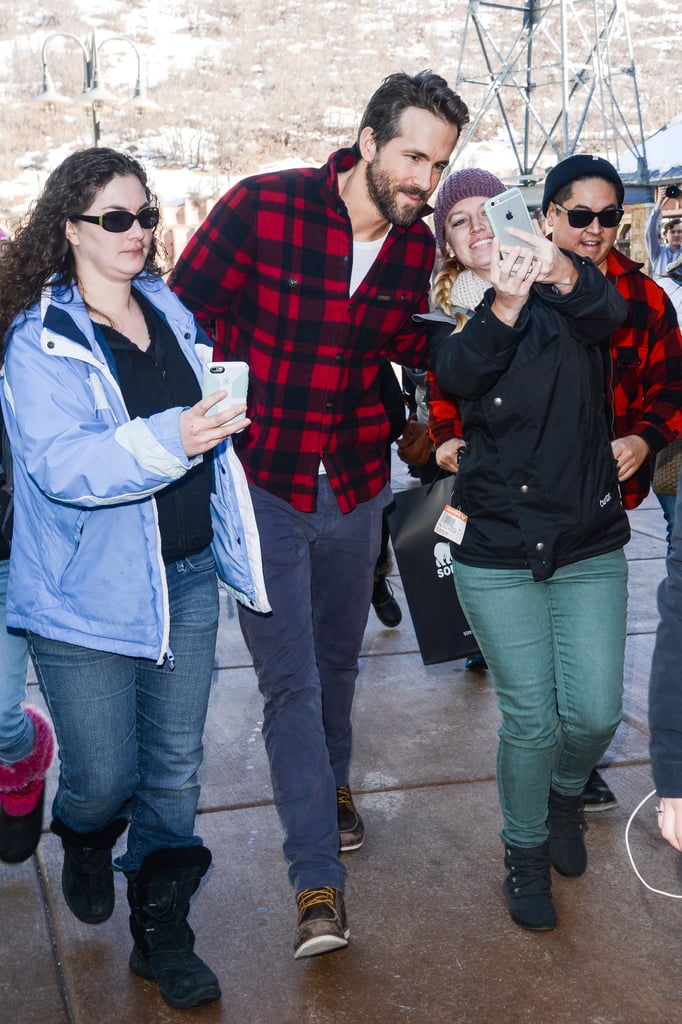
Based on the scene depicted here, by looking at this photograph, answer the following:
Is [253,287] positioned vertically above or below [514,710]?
above

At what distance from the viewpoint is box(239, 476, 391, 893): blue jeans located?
318cm

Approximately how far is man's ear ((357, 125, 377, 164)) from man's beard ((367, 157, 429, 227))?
21 mm

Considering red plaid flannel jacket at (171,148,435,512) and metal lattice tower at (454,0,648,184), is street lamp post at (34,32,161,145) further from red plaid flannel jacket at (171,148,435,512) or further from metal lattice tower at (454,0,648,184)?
red plaid flannel jacket at (171,148,435,512)

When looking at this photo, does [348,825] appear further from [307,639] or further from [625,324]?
[625,324]

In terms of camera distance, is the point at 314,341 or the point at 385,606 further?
the point at 385,606

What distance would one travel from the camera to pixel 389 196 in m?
3.38

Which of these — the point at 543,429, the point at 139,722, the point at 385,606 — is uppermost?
the point at 543,429

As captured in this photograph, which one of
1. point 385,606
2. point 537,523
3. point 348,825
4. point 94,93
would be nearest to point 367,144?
point 537,523

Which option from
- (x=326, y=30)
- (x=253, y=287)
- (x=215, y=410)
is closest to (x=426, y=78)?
(x=253, y=287)

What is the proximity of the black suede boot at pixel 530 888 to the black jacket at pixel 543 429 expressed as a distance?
0.82 m

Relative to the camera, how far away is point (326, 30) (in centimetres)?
8006

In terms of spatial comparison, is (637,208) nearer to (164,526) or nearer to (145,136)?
(164,526)

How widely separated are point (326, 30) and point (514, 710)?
83773 millimetres

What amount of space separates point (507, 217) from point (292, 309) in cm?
79
